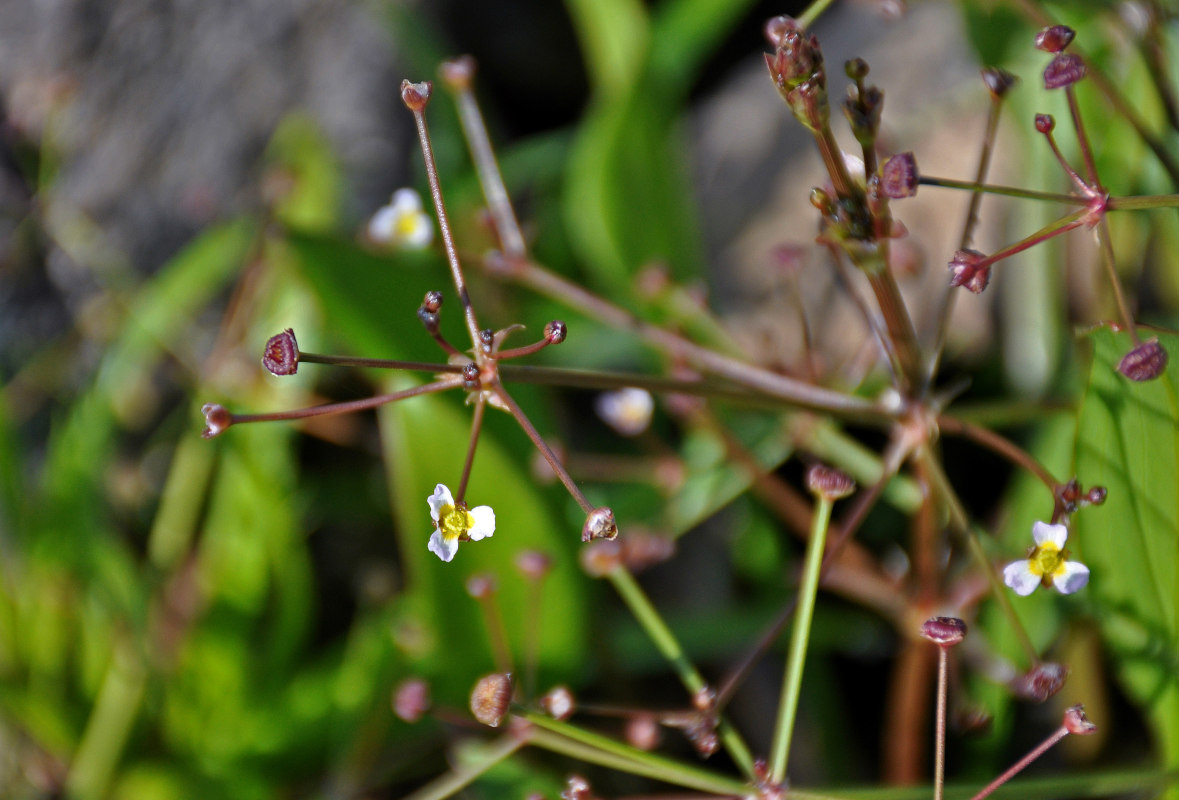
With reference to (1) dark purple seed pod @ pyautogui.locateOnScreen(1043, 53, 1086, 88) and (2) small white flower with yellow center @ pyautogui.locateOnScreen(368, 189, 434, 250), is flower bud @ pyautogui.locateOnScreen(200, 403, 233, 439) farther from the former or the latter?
(1) dark purple seed pod @ pyautogui.locateOnScreen(1043, 53, 1086, 88)

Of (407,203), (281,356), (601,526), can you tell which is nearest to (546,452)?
(601,526)

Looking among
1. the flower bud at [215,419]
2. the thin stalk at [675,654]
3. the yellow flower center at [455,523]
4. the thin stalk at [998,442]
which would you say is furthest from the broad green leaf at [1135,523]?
the flower bud at [215,419]

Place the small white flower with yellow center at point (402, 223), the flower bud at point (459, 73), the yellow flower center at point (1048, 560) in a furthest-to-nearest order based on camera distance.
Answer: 1. the small white flower with yellow center at point (402, 223)
2. the flower bud at point (459, 73)
3. the yellow flower center at point (1048, 560)

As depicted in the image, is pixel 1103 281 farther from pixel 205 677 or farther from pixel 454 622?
pixel 205 677

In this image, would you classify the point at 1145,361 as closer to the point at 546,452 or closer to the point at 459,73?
the point at 546,452

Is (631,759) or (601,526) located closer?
(601,526)

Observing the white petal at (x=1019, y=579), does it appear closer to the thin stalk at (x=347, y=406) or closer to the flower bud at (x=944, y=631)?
the flower bud at (x=944, y=631)
